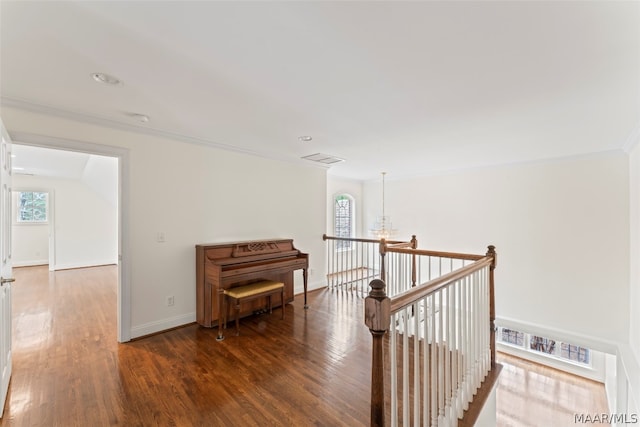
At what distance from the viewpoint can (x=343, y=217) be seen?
731cm

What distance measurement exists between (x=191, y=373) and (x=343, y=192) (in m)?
5.39

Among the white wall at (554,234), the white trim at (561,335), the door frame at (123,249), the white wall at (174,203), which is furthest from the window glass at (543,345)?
the door frame at (123,249)

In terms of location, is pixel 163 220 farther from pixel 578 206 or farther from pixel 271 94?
pixel 578 206

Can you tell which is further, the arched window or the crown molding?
the arched window

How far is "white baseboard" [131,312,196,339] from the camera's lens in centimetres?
295

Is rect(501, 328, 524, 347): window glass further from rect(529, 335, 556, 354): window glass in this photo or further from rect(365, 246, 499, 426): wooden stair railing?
rect(365, 246, 499, 426): wooden stair railing

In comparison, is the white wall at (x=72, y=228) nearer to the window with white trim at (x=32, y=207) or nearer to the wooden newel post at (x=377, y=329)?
the window with white trim at (x=32, y=207)

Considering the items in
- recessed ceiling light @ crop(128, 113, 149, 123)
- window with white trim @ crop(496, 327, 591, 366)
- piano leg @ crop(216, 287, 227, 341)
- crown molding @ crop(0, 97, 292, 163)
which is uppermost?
recessed ceiling light @ crop(128, 113, 149, 123)

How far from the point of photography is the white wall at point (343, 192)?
22.0ft

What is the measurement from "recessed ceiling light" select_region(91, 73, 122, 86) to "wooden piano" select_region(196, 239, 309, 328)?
6.42 feet

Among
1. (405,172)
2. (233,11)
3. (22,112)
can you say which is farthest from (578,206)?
(22,112)

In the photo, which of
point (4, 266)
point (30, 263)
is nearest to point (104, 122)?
point (4, 266)

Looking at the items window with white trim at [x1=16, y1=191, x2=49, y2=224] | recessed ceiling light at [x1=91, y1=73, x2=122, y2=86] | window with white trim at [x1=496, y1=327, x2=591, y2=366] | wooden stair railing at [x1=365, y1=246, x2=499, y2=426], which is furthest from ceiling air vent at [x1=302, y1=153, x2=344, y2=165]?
window with white trim at [x1=16, y1=191, x2=49, y2=224]

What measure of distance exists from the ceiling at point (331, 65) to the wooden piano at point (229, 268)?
1.55m
